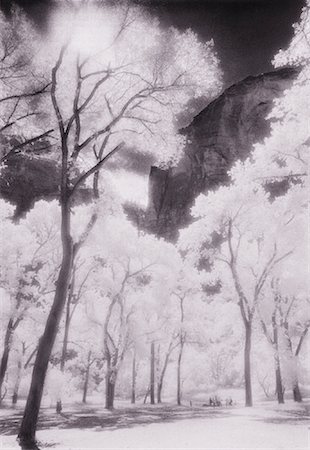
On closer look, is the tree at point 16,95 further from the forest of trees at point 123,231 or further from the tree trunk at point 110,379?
the tree trunk at point 110,379

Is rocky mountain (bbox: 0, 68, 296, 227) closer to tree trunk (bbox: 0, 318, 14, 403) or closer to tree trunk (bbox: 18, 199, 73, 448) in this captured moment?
tree trunk (bbox: 0, 318, 14, 403)

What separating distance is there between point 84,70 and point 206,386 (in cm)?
4750

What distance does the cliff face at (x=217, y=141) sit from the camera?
81.4 m

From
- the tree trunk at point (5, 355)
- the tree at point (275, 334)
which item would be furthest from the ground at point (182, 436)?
the tree at point (275, 334)

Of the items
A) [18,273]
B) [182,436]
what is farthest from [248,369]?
[18,273]

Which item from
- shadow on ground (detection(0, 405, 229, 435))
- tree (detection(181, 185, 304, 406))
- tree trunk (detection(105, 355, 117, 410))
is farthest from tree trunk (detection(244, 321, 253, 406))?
tree trunk (detection(105, 355, 117, 410))

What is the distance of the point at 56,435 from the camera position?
10.4 metres

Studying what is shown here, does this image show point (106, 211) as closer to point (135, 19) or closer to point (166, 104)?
point (166, 104)

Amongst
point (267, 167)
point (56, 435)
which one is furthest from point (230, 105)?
point (56, 435)

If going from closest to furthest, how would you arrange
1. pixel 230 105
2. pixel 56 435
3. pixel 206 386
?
pixel 56 435 < pixel 206 386 < pixel 230 105

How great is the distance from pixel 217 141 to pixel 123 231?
63.5 meters

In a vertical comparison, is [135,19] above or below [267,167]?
above

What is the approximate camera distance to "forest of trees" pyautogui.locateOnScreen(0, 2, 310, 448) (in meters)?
10.3

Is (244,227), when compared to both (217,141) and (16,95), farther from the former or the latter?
(217,141)
